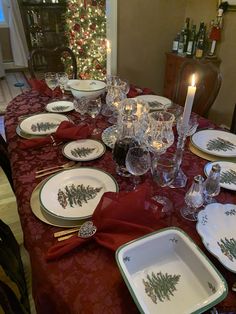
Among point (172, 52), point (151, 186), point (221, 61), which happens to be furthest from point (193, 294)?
point (172, 52)

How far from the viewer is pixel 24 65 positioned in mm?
4824

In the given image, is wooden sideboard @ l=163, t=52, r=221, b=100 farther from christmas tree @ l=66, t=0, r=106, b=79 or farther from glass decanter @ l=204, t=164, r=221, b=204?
glass decanter @ l=204, t=164, r=221, b=204

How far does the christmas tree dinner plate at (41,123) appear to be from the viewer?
1.23 m

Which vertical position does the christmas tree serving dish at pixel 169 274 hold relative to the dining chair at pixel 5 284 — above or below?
above

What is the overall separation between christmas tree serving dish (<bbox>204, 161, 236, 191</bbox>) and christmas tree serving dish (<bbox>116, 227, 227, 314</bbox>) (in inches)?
12.7

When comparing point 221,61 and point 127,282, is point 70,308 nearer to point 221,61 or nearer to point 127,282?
point 127,282

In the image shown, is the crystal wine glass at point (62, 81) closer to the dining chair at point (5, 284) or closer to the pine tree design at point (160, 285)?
the dining chair at point (5, 284)

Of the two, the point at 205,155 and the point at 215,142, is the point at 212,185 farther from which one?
the point at 215,142

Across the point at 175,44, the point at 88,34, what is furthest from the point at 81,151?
the point at 88,34

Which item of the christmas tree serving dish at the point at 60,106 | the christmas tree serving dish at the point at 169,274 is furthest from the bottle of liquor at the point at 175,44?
the christmas tree serving dish at the point at 169,274

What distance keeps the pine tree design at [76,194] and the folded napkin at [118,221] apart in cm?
11

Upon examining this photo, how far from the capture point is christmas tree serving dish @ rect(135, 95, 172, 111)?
4.75 feet

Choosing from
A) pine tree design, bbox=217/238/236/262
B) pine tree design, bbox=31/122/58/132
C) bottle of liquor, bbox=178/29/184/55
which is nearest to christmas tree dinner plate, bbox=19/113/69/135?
pine tree design, bbox=31/122/58/132

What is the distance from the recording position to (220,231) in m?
0.73
